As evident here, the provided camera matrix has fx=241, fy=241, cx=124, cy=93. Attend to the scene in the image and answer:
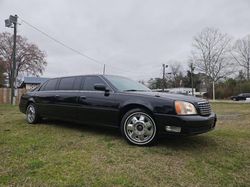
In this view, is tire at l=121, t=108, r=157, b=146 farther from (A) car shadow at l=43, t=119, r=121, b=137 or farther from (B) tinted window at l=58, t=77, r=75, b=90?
(B) tinted window at l=58, t=77, r=75, b=90

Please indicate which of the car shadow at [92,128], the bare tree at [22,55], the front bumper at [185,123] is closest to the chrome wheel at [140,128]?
the front bumper at [185,123]

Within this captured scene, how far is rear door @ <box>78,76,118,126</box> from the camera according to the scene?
15.4 ft

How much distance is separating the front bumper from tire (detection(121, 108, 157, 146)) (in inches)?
5.8

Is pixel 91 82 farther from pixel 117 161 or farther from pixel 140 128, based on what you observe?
pixel 117 161

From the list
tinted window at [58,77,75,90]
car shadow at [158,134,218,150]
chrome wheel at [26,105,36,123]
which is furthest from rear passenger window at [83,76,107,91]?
chrome wheel at [26,105,36,123]

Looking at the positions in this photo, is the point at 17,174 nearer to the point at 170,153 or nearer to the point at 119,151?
the point at 119,151

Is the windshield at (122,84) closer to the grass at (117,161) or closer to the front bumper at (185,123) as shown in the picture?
the grass at (117,161)

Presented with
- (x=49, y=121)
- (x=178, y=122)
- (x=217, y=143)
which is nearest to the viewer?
(x=178, y=122)

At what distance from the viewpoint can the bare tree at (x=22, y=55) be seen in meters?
37.2

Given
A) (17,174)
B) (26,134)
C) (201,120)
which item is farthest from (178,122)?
(26,134)

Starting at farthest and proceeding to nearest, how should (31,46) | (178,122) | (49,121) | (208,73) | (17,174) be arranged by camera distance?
(208,73), (31,46), (49,121), (178,122), (17,174)

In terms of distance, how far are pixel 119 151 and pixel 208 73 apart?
44.4 meters

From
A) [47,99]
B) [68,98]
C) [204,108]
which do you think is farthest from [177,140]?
[47,99]

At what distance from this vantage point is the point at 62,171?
308cm
